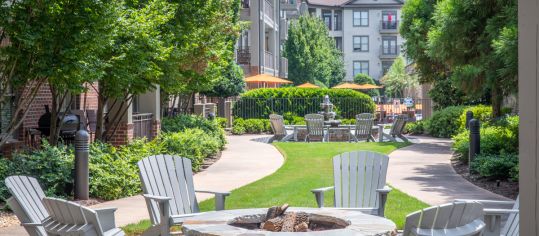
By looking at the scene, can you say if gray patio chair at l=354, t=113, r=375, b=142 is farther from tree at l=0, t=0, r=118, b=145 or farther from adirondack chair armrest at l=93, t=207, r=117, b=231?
adirondack chair armrest at l=93, t=207, r=117, b=231

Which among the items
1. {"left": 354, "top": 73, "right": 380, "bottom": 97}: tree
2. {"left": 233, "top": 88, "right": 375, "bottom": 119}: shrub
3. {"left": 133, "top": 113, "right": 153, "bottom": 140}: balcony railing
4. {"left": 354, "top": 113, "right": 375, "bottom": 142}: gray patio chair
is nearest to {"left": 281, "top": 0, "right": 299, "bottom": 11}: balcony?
{"left": 354, "top": 73, "right": 380, "bottom": 97}: tree

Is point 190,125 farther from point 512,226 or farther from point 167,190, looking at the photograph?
point 512,226

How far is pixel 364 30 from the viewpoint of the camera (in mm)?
88688

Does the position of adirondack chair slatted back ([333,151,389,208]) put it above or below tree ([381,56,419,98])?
below

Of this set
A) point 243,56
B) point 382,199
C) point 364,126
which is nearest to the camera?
point 382,199

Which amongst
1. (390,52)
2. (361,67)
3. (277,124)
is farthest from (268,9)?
(390,52)

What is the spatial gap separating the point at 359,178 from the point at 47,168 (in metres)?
5.71

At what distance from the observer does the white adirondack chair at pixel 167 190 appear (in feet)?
25.7

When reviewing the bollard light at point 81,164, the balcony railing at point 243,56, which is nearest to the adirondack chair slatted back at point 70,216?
the bollard light at point 81,164

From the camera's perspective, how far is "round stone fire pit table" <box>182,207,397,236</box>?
5914 millimetres

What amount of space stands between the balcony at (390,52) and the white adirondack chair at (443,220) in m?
84.3

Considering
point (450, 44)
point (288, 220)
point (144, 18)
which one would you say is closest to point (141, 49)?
point (144, 18)

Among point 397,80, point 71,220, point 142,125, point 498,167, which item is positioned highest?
point 397,80

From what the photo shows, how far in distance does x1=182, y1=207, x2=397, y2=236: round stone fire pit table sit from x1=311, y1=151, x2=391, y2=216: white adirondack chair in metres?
2.03
